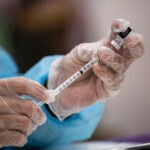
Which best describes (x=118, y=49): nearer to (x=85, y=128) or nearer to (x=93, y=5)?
(x=85, y=128)

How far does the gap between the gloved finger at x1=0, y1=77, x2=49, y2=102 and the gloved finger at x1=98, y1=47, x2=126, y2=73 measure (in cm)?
13

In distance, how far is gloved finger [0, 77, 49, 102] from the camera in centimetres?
61

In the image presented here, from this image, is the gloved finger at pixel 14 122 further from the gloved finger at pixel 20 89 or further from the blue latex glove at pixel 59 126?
the blue latex glove at pixel 59 126

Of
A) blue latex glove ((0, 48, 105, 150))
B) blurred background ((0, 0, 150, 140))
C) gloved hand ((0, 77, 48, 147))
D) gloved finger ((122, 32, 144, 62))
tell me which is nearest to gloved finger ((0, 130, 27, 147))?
gloved hand ((0, 77, 48, 147))

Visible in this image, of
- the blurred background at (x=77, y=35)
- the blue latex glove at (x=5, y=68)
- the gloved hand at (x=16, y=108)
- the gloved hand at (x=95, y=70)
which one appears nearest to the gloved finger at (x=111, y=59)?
the gloved hand at (x=95, y=70)

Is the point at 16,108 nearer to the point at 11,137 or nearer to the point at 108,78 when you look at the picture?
the point at 11,137

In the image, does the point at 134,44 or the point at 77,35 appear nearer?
the point at 134,44

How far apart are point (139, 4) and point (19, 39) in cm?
56

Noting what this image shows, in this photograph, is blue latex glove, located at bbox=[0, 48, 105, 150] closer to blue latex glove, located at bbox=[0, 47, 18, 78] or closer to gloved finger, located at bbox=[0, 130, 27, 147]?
blue latex glove, located at bbox=[0, 47, 18, 78]

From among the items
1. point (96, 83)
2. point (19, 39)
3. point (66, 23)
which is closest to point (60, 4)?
point (66, 23)

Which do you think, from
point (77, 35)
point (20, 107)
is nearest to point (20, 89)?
point (20, 107)

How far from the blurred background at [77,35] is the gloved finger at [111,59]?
20.7 inches

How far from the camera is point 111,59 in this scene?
643mm

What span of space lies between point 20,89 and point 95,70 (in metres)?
0.15
